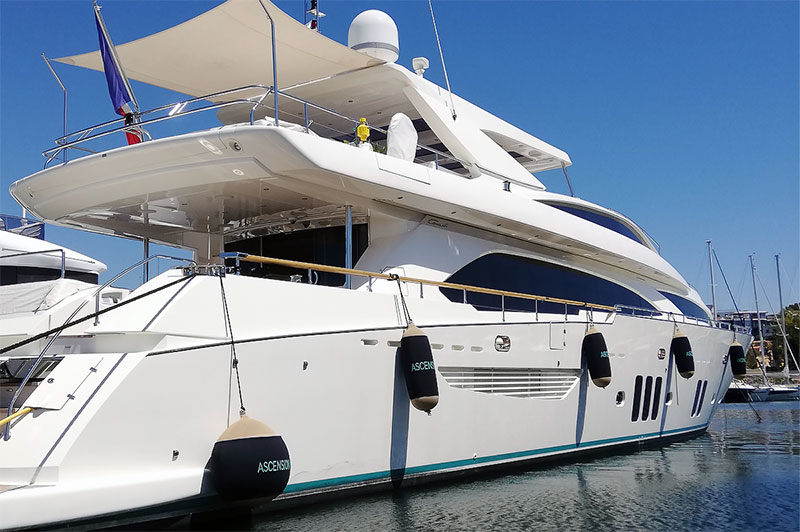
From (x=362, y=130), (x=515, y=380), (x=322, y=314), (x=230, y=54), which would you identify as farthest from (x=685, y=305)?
(x=322, y=314)

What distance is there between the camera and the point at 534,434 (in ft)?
28.5

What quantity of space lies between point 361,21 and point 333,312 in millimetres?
5837

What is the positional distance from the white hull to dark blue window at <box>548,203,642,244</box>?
2.50 metres

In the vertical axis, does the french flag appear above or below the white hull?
above

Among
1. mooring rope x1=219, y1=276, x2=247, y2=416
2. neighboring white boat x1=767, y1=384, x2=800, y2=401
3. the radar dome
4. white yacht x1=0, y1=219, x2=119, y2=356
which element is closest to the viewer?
mooring rope x1=219, y1=276, x2=247, y2=416

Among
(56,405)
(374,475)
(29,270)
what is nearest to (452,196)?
(374,475)

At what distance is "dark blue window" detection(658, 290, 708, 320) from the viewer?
13652 mm

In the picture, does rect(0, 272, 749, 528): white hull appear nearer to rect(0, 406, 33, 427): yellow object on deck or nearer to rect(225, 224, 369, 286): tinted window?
rect(0, 406, 33, 427): yellow object on deck

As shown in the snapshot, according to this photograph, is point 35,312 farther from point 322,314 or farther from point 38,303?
point 322,314

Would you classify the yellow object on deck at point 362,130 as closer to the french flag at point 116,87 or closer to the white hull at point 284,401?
the white hull at point 284,401

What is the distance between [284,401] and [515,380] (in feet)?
10.6

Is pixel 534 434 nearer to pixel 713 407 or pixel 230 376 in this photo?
pixel 230 376

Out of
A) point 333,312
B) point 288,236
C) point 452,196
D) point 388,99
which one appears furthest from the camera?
point 388,99

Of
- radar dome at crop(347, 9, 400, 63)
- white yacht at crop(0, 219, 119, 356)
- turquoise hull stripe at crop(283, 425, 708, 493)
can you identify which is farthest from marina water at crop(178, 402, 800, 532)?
radar dome at crop(347, 9, 400, 63)
